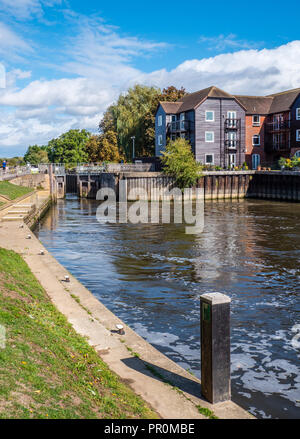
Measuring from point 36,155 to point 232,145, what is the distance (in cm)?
11010

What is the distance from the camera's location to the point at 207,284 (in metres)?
17.7

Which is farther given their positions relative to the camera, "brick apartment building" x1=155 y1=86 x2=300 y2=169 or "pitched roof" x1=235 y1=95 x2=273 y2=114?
"pitched roof" x1=235 y1=95 x2=273 y2=114

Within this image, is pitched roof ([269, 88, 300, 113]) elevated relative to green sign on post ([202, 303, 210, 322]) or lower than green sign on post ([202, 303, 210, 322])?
elevated

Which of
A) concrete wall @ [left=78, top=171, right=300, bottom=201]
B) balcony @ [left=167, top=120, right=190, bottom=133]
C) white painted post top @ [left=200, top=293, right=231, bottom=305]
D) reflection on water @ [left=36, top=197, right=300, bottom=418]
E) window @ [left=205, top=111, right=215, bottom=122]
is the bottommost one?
reflection on water @ [left=36, top=197, right=300, bottom=418]

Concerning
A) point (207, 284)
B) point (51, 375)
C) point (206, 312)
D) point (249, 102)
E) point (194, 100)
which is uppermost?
point (249, 102)

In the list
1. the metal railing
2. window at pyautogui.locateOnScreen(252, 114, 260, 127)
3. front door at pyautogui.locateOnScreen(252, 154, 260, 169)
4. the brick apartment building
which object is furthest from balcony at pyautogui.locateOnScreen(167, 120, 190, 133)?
front door at pyautogui.locateOnScreen(252, 154, 260, 169)

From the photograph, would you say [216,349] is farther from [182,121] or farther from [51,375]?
[182,121]

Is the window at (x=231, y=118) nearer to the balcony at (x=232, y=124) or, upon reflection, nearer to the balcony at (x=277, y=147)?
the balcony at (x=232, y=124)

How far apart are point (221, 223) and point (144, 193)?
22.7 meters

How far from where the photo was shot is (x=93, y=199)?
6606 centimetres

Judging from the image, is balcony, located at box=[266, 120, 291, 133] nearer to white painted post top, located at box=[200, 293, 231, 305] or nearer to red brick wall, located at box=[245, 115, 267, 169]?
red brick wall, located at box=[245, 115, 267, 169]

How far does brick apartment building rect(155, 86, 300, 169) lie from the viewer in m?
65.3

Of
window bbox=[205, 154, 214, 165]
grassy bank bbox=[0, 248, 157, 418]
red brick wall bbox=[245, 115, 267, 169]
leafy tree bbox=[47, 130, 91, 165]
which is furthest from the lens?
leafy tree bbox=[47, 130, 91, 165]

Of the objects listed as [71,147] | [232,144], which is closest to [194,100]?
[232,144]
